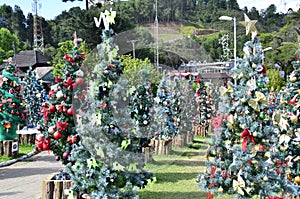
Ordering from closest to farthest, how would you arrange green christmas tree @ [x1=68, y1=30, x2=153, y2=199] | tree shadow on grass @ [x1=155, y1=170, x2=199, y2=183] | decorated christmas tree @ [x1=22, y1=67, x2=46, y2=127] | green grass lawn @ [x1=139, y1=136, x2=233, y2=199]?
green christmas tree @ [x1=68, y1=30, x2=153, y2=199], green grass lawn @ [x1=139, y1=136, x2=233, y2=199], tree shadow on grass @ [x1=155, y1=170, x2=199, y2=183], decorated christmas tree @ [x1=22, y1=67, x2=46, y2=127]

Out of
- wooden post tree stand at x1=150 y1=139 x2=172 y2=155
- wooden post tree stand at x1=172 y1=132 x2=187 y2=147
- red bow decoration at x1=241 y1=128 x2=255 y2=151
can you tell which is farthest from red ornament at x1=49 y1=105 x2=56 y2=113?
wooden post tree stand at x1=172 y1=132 x2=187 y2=147

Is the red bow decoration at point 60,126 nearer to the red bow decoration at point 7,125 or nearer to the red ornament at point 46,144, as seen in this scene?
the red ornament at point 46,144

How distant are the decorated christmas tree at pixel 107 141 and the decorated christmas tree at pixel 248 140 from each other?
0.99 metres

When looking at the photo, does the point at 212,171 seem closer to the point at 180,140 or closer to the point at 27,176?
the point at 27,176

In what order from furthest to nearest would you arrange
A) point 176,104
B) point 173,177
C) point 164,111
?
point 176,104 → point 164,111 → point 173,177

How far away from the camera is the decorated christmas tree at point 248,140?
16.5 feet

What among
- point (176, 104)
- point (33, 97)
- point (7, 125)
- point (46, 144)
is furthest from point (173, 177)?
point (33, 97)

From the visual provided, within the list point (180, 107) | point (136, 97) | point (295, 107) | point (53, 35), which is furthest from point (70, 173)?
point (53, 35)

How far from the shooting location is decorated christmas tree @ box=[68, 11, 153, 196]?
16.1ft

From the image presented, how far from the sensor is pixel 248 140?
5039mm

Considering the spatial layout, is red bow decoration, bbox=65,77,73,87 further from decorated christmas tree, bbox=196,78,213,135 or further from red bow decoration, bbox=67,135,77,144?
decorated christmas tree, bbox=196,78,213,135

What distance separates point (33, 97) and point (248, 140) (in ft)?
39.2

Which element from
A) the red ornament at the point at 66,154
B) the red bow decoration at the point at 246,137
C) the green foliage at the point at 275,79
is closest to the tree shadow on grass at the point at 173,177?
the red ornament at the point at 66,154

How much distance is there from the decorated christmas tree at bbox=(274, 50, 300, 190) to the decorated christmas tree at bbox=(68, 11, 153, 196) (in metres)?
2.07
